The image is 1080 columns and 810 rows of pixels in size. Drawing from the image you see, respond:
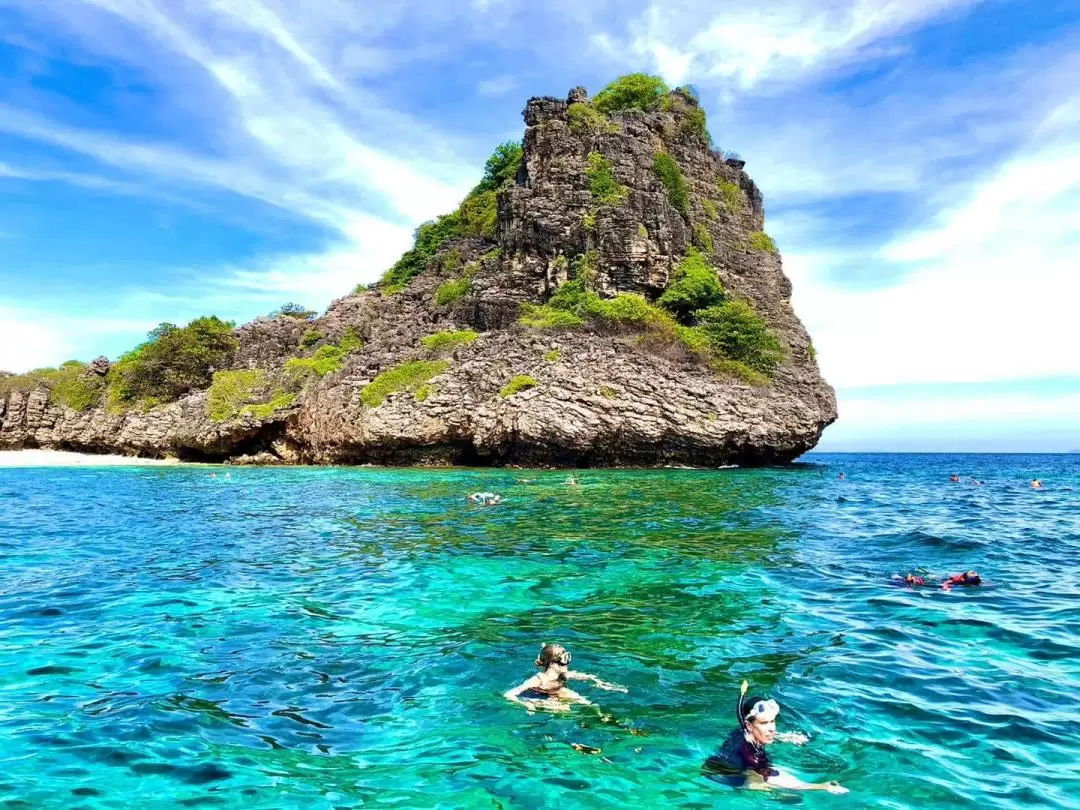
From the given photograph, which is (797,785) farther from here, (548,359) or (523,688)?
(548,359)

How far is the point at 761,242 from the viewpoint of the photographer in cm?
5928

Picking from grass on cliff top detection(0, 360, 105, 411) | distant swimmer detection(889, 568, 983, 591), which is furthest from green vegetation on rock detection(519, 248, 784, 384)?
grass on cliff top detection(0, 360, 105, 411)

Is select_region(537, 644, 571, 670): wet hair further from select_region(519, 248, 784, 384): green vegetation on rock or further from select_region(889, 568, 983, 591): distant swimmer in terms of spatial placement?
select_region(519, 248, 784, 384): green vegetation on rock

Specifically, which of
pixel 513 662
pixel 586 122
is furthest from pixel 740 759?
pixel 586 122

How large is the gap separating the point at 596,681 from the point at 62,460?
5563 cm

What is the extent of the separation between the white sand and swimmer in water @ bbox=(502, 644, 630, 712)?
47.6 m

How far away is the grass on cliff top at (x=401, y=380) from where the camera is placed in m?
42.6

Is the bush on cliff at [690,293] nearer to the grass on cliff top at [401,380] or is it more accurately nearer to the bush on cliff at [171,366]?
the grass on cliff top at [401,380]

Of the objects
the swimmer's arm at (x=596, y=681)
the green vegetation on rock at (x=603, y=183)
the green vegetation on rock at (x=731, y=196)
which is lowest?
the swimmer's arm at (x=596, y=681)

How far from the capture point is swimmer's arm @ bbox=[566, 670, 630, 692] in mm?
7199

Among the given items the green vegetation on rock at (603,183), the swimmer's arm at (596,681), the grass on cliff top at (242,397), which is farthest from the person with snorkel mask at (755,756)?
the green vegetation on rock at (603,183)

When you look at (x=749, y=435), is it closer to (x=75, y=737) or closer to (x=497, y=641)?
(x=497, y=641)

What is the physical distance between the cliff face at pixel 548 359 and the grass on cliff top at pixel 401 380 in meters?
0.12

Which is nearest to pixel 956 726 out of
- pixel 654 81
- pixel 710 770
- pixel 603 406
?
pixel 710 770
